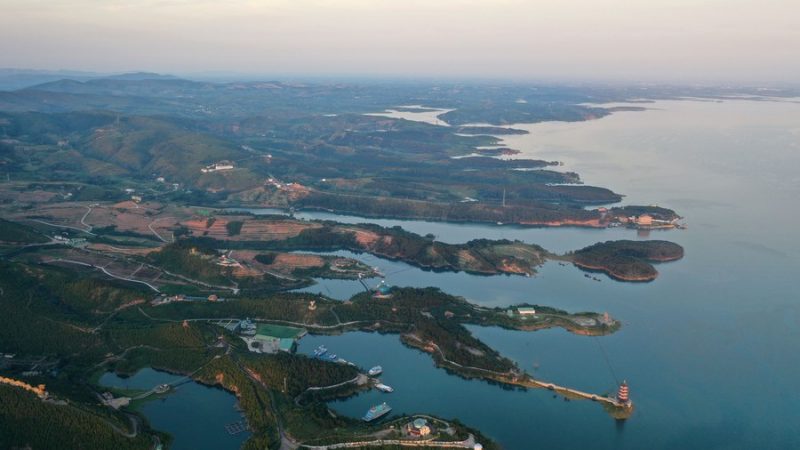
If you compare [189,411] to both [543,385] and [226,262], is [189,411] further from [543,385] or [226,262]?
[226,262]

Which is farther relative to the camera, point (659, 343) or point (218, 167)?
point (218, 167)

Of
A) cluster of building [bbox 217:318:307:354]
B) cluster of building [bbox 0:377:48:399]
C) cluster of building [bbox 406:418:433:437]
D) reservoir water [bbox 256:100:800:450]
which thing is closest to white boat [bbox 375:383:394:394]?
reservoir water [bbox 256:100:800:450]

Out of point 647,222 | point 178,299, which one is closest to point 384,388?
point 178,299

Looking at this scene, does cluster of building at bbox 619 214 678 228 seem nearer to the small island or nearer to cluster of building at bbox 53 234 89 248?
the small island

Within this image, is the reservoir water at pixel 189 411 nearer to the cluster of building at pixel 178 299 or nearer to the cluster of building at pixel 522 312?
the cluster of building at pixel 178 299

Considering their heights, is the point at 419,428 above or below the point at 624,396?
below

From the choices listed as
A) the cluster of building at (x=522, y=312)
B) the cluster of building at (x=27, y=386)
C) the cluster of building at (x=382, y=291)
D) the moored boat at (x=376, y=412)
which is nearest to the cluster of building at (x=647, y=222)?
the cluster of building at (x=522, y=312)

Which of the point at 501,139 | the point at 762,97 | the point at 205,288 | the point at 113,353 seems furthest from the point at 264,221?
the point at 762,97
